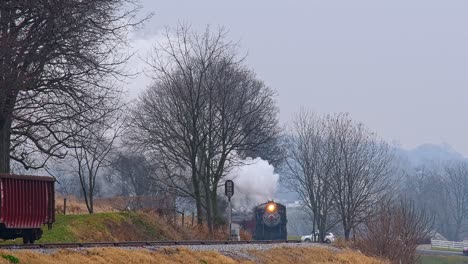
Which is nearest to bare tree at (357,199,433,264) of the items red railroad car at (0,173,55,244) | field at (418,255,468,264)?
red railroad car at (0,173,55,244)

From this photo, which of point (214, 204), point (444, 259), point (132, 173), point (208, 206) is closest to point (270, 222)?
point (214, 204)

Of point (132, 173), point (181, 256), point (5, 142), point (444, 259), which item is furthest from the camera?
point (444, 259)

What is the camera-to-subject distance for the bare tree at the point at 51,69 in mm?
32469

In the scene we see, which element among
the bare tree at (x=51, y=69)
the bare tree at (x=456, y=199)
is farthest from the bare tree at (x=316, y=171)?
the bare tree at (x=456, y=199)

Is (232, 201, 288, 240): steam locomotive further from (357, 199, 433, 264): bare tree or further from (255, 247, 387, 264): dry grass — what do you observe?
(255, 247, 387, 264): dry grass

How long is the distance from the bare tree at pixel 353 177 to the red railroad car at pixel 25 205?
112 ft

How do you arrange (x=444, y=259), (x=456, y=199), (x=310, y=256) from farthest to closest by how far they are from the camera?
(x=456, y=199) → (x=444, y=259) → (x=310, y=256)

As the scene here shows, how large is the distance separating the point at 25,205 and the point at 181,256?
472cm

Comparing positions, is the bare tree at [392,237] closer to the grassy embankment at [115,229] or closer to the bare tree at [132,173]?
the grassy embankment at [115,229]

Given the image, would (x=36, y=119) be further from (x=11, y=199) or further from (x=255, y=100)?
(x=255, y=100)

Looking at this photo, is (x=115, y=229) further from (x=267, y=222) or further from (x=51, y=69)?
(x=267, y=222)

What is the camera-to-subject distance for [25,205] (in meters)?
27.4

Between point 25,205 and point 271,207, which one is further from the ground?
point 271,207

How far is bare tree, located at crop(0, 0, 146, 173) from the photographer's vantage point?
32469 millimetres
